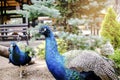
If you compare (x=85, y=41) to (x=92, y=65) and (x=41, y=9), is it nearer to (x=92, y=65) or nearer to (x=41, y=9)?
(x=41, y=9)

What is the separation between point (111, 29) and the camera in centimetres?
772

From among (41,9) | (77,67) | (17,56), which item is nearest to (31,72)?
(17,56)

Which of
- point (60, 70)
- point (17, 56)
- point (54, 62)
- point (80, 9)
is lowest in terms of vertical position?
point (17, 56)

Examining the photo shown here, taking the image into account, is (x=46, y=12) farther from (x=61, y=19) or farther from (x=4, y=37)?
(x=4, y=37)

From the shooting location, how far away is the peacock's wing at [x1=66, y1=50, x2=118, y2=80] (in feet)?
14.4

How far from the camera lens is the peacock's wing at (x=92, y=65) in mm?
4387

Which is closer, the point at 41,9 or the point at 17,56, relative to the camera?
the point at 41,9

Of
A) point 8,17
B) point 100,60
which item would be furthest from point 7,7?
point 100,60

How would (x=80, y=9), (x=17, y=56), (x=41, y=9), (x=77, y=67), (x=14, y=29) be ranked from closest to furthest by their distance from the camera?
(x=77, y=67)
(x=41, y=9)
(x=17, y=56)
(x=80, y=9)
(x=14, y=29)

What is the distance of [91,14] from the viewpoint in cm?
750

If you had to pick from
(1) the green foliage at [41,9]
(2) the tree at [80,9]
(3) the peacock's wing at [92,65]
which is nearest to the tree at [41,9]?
(1) the green foliage at [41,9]

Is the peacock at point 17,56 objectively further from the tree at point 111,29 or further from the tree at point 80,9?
the tree at point 111,29

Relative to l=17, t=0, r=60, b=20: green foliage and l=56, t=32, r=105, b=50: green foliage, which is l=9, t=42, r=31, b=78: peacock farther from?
l=56, t=32, r=105, b=50: green foliage

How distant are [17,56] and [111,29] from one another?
2300 millimetres
